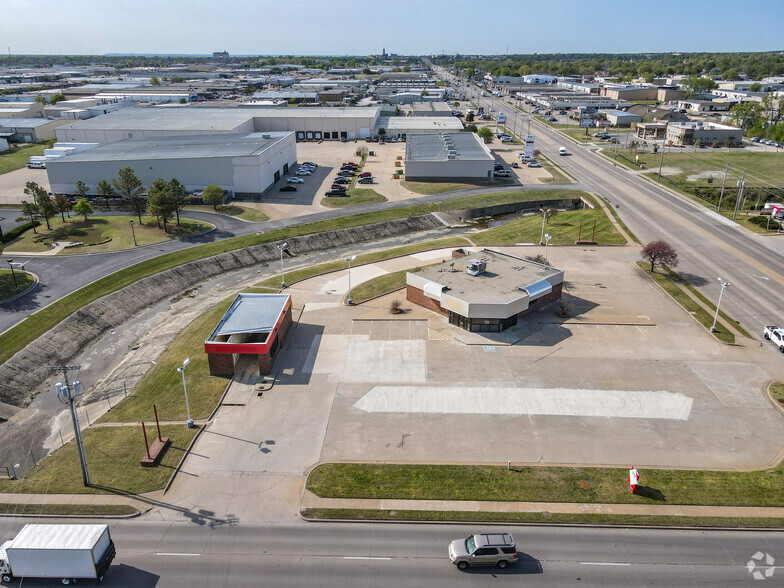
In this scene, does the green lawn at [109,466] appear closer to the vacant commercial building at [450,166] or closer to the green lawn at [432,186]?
the green lawn at [432,186]

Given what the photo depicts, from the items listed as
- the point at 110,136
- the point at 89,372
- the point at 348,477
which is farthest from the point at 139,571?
the point at 110,136

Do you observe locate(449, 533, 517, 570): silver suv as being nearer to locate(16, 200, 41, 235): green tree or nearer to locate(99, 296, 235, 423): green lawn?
locate(99, 296, 235, 423): green lawn

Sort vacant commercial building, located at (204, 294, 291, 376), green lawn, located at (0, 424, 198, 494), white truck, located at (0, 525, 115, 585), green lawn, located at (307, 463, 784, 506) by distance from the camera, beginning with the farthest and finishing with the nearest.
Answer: vacant commercial building, located at (204, 294, 291, 376) < green lawn, located at (0, 424, 198, 494) < green lawn, located at (307, 463, 784, 506) < white truck, located at (0, 525, 115, 585)

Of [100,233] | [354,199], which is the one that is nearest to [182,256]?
[100,233]

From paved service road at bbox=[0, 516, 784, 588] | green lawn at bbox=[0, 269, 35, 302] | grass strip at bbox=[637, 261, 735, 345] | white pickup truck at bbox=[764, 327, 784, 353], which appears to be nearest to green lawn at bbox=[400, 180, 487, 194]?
grass strip at bbox=[637, 261, 735, 345]

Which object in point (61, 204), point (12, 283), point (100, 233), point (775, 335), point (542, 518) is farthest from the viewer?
point (61, 204)

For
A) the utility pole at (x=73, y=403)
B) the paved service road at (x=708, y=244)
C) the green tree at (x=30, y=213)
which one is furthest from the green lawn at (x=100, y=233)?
the paved service road at (x=708, y=244)

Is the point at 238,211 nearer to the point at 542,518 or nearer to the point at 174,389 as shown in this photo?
the point at 174,389
